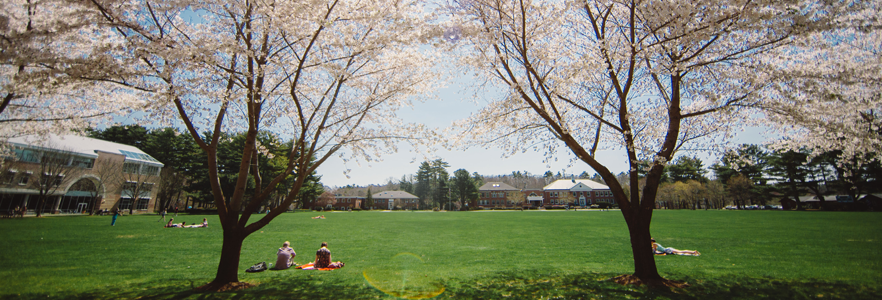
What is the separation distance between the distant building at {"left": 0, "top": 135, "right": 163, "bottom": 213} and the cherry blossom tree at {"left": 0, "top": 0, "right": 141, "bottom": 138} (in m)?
29.1

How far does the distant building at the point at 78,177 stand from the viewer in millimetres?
29688

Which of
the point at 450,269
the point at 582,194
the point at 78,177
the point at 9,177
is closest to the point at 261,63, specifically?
the point at 450,269

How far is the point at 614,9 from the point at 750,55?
9.06 feet

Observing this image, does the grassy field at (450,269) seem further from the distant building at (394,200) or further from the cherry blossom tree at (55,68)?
the distant building at (394,200)

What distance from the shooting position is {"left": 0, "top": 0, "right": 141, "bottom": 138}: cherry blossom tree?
4.91 meters

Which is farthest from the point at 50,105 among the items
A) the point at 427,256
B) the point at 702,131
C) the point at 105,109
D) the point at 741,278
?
the point at 741,278

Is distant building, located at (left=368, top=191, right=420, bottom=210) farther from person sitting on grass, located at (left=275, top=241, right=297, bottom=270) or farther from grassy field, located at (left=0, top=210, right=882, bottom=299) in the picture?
person sitting on grass, located at (left=275, top=241, right=297, bottom=270)

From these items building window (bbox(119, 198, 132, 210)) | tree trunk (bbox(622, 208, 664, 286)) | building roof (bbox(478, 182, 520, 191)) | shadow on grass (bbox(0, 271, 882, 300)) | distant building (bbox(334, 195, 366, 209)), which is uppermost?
building roof (bbox(478, 182, 520, 191))

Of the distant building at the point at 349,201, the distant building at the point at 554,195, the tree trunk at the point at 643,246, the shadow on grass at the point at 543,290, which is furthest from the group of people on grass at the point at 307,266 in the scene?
the distant building at the point at 349,201

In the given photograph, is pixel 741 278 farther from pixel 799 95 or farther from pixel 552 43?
pixel 552 43

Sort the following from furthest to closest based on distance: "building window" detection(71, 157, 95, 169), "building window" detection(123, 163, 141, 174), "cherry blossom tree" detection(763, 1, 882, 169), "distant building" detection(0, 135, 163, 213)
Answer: "building window" detection(123, 163, 141, 174) < "building window" detection(71, 157, 95, 169) < "distant building" detection(0, 135, 163, 213) < "cherry blossom tree" detection(763, 1, 882, 169)

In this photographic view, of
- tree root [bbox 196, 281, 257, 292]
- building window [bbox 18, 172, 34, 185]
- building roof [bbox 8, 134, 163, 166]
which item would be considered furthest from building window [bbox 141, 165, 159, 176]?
tree root [bbox 196, 281, 257, 292]

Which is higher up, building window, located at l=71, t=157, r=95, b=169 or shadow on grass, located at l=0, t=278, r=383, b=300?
building window, located at l=71, t=157, r=95, b=169

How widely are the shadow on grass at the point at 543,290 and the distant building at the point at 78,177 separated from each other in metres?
32.5
